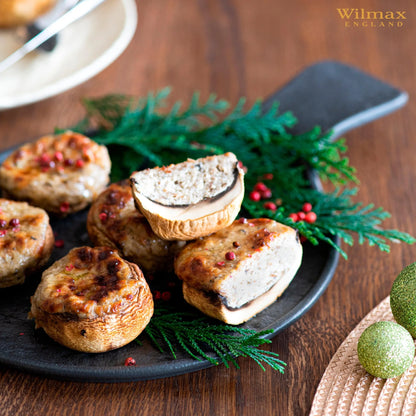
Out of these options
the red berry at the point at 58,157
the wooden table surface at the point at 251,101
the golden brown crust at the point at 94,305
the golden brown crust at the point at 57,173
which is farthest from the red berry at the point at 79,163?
the wooden table surface at the point at 251,101

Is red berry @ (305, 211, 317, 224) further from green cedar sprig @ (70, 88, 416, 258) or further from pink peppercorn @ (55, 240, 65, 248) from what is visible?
pink peppercorn @ (55, 240, 65, 248)

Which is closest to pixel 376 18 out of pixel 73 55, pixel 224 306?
pixel 73 55

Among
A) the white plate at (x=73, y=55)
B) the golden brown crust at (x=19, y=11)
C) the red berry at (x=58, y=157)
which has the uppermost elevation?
the golden brown crust at (x=19, y=11)

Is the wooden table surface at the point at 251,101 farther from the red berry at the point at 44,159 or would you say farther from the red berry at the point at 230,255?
the red berry at the point at 44,159

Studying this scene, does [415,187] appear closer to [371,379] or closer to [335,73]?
[335,73]

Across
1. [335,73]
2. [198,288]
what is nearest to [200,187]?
[198,288]

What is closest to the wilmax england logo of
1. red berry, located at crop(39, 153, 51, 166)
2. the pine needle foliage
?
the pine needle foliage
